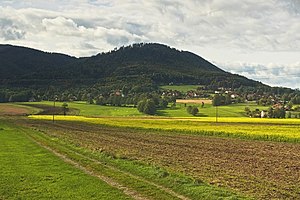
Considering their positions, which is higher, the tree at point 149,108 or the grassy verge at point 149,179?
the tree at point 149,108

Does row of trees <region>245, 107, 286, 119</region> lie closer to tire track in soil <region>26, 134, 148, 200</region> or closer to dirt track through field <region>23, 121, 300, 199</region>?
dirt track through field <region>23, 121, 300, 199</region>

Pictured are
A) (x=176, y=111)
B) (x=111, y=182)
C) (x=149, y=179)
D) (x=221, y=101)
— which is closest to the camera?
(x=111, y=182)

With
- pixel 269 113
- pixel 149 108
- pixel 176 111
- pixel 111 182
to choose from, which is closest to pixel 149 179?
pixel 111 182

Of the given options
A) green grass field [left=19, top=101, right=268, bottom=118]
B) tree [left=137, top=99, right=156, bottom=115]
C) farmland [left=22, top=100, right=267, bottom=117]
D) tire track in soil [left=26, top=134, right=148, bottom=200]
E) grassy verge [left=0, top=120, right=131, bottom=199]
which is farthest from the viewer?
tree [left=137, top=99, right=156, bottom=115]

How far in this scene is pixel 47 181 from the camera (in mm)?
22016

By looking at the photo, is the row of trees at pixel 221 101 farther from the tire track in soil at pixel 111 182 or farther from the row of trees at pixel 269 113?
the tire track in soil at pixel 111 182

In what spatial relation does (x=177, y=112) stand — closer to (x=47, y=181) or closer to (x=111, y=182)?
(x=111, y=182)

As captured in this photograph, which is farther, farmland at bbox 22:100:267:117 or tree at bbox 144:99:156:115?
tree at bbox 144:99:156:115

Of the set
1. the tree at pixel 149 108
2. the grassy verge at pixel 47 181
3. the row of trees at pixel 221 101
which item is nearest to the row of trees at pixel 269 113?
the row of trees at pixel 221 101

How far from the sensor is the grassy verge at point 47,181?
61.3ft

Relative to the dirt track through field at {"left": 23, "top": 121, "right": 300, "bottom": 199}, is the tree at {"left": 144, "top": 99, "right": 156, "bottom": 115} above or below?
above

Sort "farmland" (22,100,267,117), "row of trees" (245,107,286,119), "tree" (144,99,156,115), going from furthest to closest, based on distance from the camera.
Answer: "tree" (144,99,156,115) < "farmland" (22,100,267,117) < "row of trees" (245,107,286,119)

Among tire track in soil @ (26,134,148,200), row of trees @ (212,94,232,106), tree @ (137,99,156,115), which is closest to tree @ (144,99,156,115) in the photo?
tree @ (137,99,156,115)

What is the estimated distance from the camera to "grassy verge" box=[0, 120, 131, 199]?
1867cm
